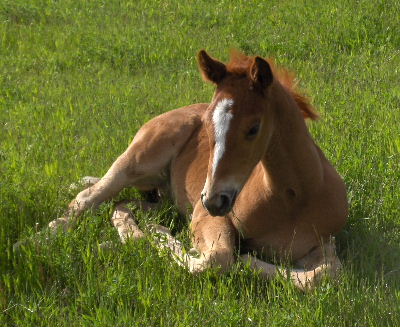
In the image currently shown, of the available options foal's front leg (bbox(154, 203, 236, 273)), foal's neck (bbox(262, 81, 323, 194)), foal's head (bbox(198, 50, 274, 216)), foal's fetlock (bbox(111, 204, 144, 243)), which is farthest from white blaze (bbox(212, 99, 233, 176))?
foal's fetlock (bbox(111, 204, 144, 243))

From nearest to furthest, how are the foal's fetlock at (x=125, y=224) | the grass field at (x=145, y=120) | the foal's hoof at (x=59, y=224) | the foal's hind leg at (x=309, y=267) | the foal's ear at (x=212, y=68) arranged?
the grass field at (x=145, y=120), the foal's hind leg at (x=309, y=267), the foal's ear at (x=212, y=68), the foal's fetlock at (x=125, y=224), the foal's hoof at (x=59, y=224)

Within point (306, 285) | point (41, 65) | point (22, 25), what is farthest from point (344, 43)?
point (306, 285)

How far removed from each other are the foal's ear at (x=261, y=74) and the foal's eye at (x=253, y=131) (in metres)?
0.25

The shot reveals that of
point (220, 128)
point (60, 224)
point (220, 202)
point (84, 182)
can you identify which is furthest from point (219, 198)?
point (84, 182)

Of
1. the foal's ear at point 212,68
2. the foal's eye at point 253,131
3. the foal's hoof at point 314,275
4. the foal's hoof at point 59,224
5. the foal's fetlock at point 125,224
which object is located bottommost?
the foal's fetlock at point 125,224

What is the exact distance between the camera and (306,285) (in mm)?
5121

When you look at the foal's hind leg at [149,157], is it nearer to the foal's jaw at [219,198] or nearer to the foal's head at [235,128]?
the foal's head at [235,128]

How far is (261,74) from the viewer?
205 inches

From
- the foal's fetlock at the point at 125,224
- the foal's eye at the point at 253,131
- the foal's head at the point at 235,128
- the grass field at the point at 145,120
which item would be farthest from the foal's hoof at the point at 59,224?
the foal's eye at the point at 253,131

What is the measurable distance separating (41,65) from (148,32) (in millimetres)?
1738

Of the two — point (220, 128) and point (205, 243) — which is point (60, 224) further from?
point (220, 128)

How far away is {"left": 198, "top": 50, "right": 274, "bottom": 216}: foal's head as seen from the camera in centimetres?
502

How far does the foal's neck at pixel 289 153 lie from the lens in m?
5.45

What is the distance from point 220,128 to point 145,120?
3.88m
